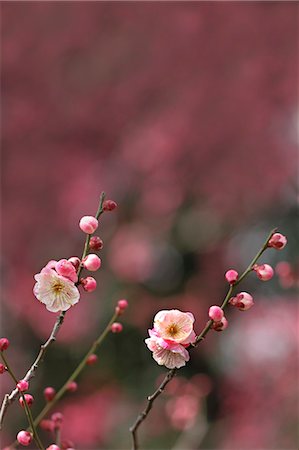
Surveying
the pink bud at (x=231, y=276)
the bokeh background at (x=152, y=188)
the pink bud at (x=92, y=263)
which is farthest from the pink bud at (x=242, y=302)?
the bokeh background at (x=152, y=188)

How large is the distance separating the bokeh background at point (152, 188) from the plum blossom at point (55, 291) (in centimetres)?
144

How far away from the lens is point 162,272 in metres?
3.25

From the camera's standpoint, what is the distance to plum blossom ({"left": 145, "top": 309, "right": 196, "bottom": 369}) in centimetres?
52

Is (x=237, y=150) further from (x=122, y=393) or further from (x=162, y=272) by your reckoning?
(x=122, y=393)

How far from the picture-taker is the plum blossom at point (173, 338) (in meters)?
0.52

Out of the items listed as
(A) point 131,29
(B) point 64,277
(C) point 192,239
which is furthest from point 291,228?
(B) point 64,277

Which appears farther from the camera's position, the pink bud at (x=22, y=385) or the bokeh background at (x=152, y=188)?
the bokeh background at (x=152, y=188)

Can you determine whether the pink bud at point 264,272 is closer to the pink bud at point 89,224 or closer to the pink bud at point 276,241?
the pink bud at point 276,241

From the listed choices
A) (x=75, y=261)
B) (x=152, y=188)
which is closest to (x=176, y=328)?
(x=75, y=261)

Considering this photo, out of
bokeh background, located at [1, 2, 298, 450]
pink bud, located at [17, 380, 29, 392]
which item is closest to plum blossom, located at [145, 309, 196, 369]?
pink bud, located at [17, 380, 29, 392]

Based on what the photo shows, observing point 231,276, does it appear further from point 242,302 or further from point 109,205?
point 109,205

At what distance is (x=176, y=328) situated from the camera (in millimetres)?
527

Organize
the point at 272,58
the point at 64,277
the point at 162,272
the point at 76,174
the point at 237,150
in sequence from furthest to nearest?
the point at 162,272 → the point at 76,174 → the point at 237,150 → the point at 272,58 → the point at 64,277

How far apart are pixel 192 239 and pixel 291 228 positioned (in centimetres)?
50
